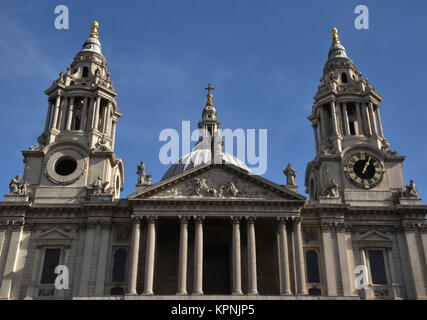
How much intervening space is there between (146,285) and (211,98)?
42063 mm

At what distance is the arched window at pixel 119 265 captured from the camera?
42.2 m

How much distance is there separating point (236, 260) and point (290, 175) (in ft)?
31.8

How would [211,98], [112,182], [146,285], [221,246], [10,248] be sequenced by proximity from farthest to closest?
[211,98]
[112,182]
[221,246]
[10,248]
[146,285]

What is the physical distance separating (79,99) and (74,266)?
60.3 feet

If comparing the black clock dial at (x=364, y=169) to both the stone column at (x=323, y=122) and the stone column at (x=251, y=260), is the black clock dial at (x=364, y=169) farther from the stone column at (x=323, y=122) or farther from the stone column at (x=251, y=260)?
the stone column at (x=251, y=260)

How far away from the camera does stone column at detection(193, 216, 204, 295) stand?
39.7 meters

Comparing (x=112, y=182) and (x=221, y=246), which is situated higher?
(x=112, y=182)

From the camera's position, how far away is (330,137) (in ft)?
167

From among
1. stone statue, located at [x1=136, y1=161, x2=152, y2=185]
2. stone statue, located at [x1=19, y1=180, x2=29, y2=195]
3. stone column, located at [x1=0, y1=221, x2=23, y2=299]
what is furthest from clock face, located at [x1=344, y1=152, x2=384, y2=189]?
stone column, located at [x1=0, y1=221, x2=23, y2=299]
